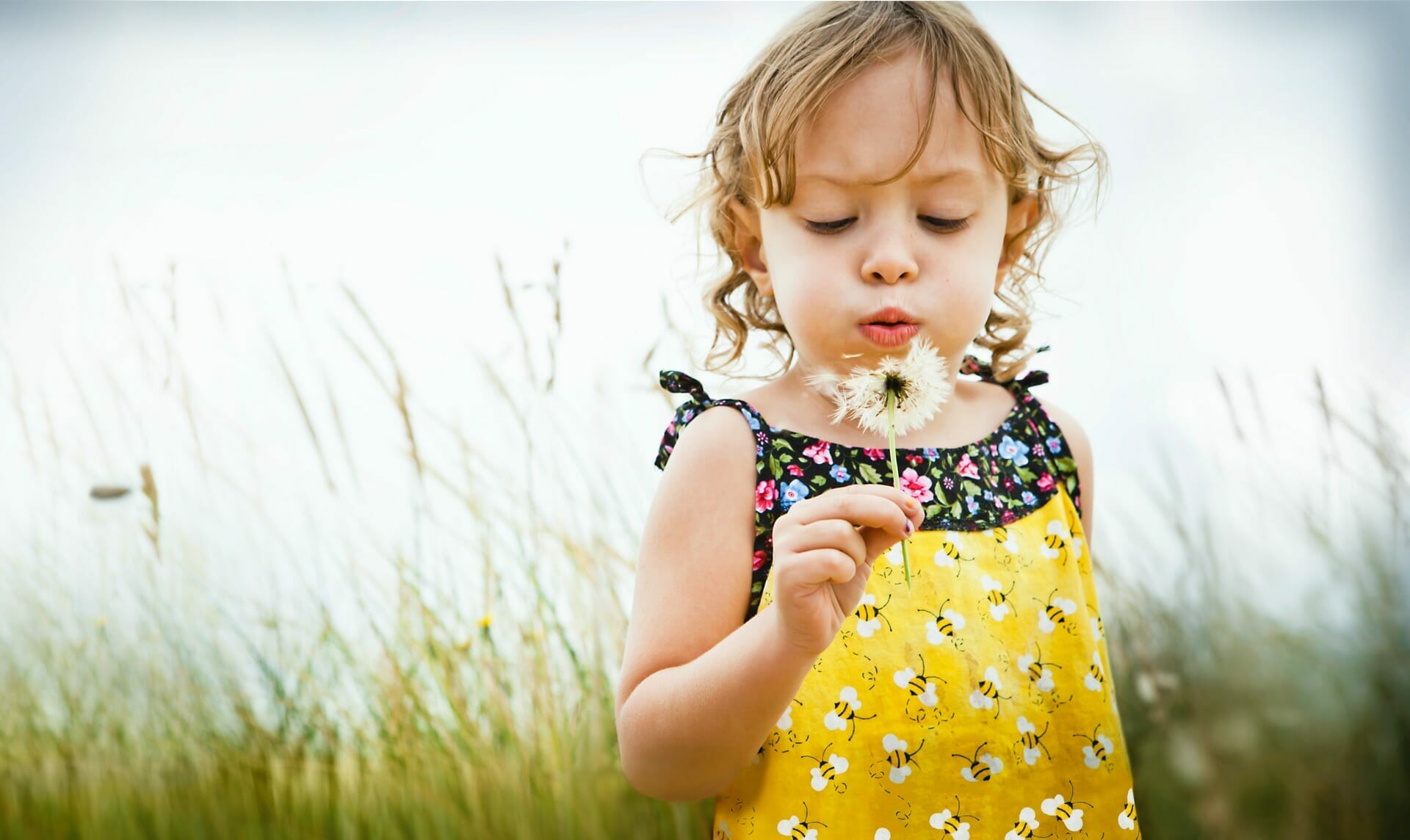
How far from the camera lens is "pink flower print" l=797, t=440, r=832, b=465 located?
1033 millimetres

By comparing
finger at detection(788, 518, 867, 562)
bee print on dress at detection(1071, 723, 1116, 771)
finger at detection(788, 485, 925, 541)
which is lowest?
bee print on dress at detection(1071, 723, 1116, 771)

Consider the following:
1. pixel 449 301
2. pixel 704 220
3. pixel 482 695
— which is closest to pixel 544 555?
pixel 482 695

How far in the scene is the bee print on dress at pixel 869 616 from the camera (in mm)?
994

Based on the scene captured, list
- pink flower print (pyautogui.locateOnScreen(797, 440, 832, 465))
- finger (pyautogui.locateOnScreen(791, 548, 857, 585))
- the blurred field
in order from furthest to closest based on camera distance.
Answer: the blurred field < pink flower print (pyautogui.locateOnScreen(797, 440, 832, 465)) < finger (pyautogui.locateOnScreen(791, 548, 857, 585))

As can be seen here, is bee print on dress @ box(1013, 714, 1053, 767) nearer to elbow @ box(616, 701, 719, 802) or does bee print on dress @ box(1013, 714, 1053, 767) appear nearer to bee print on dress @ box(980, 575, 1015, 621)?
bee print on dress @ box(980, 575, 1015, 621)

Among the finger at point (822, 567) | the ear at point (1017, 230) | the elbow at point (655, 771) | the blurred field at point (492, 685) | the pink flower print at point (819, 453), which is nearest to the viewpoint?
the finger at point (822, 567)

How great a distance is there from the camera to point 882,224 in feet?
3.18

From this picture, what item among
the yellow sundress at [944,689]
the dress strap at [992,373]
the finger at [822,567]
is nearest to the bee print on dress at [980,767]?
the yellow sundress at [944,689]

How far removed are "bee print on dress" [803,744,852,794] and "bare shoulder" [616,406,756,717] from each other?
0.49 ft

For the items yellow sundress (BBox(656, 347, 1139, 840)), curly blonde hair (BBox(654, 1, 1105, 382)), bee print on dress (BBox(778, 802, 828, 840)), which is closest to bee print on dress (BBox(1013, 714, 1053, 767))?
yellow sundress (BBox(656, 347, 1139, 840))

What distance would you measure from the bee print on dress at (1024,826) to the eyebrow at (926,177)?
601 mm

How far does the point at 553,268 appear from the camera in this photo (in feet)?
5.20

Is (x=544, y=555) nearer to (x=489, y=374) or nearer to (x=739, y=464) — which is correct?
(x=489, y=374)

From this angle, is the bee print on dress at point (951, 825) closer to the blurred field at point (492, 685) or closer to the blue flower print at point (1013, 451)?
the blue flower print at point (1013, 451)
